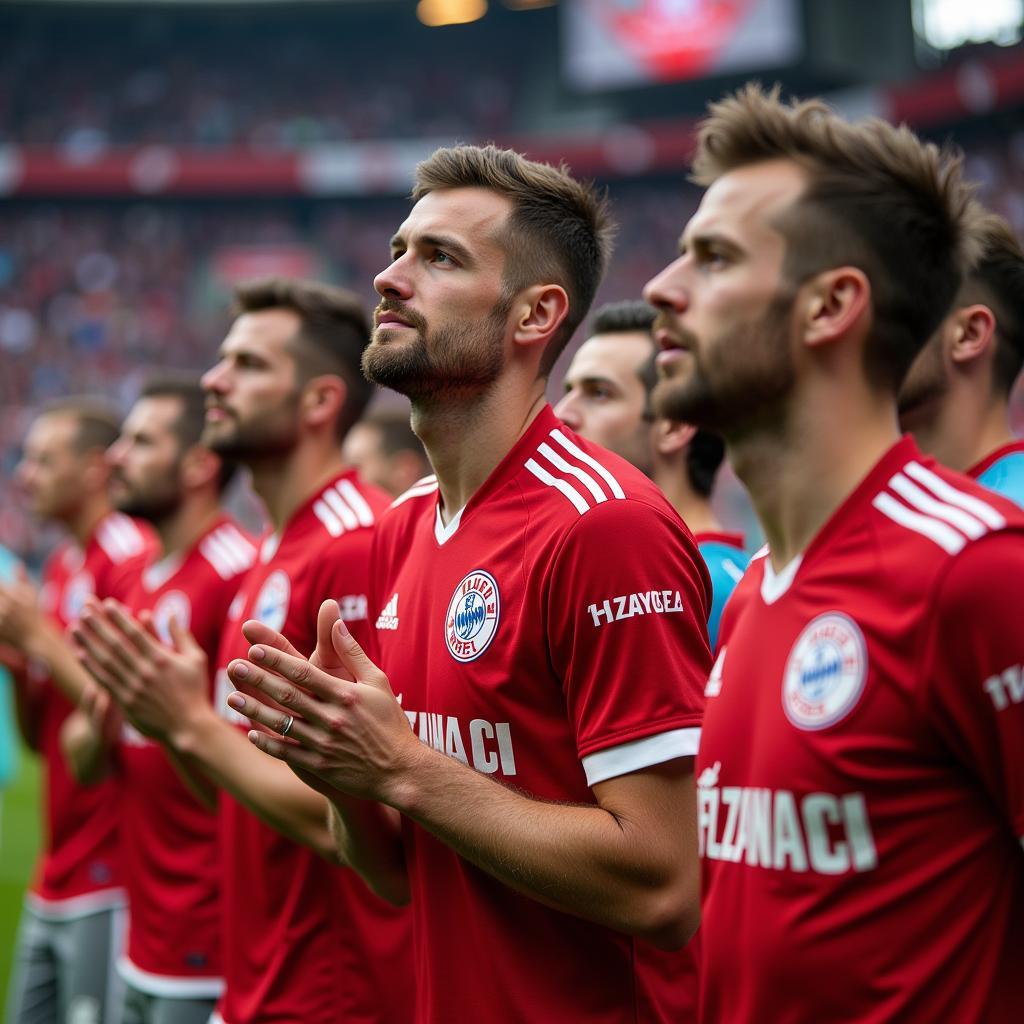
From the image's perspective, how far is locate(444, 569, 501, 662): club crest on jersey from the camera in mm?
2514

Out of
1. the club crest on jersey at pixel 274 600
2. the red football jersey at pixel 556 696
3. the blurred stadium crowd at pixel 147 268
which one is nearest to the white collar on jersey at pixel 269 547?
the club crest on jersey at pixel 274 600

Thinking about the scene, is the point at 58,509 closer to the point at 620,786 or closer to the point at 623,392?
the point at 623,392

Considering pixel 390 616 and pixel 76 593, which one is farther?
pixel 76 593

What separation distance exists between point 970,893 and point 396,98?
1293 inches

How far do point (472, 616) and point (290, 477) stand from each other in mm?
1901

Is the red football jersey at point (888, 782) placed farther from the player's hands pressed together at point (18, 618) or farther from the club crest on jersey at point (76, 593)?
the club crest on jersey at point (76, 593)

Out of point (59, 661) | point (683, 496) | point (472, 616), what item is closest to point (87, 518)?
point (59, 661)

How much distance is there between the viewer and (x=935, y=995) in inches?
67.7

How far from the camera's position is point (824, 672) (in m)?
1.85

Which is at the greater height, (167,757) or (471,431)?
(471,431)

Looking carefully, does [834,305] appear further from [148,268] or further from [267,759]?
[148,268]

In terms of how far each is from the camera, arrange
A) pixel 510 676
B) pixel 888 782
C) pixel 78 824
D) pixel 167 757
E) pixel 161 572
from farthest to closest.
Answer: pixel 78 824, pixel 161 572, pixel 167 757, pixel 510 676, pixel 888 782

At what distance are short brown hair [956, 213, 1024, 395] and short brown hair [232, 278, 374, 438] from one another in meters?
2.06

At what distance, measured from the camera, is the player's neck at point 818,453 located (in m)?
2.01
